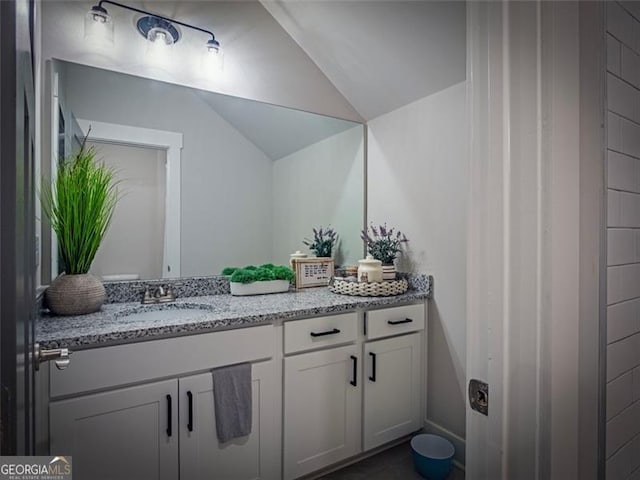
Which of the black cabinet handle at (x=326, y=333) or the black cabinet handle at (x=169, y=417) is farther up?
the black cabinet handle at (x=326, y=333)

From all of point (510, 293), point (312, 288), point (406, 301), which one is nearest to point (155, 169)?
point (312, 288)

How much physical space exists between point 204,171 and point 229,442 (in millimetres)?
1358

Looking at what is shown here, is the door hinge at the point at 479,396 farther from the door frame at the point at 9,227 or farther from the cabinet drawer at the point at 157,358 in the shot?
the cabinet drawer at the point at 157,358

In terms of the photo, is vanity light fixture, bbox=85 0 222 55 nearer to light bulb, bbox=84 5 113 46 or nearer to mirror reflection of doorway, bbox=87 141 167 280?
light bulb, bbox=84 5 113 46

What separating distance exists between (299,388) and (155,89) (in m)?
1.65

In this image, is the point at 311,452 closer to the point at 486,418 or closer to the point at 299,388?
the point at 299,388

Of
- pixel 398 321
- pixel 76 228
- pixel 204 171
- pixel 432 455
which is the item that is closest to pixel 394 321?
pixel 398 321

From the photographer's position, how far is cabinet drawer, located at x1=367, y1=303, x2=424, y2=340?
1785 mm

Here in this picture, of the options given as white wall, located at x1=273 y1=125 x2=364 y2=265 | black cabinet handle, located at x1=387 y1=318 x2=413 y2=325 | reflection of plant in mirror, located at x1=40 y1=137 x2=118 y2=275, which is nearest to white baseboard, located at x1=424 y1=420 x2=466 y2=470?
black cabinet handle, located at x1=387 y1=318 x2=413 y2=325

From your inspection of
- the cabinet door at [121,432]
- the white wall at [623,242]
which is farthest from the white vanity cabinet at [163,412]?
the white wall at [623,242]

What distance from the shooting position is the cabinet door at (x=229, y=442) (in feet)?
4.21

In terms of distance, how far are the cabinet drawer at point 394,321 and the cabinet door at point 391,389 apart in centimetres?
4

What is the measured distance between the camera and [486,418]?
575 millimetres

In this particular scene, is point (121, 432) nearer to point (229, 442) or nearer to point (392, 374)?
point (229, 442)
